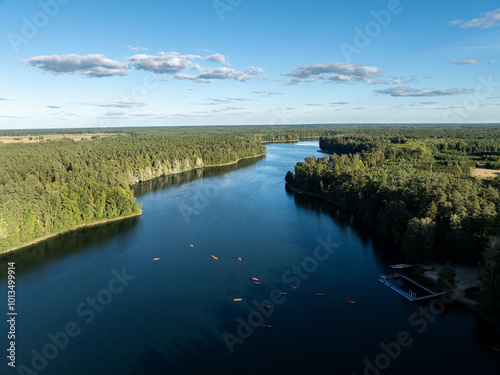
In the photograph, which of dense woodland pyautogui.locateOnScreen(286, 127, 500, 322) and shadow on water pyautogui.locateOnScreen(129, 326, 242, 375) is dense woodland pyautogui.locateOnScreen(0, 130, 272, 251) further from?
dense woodland pyautogui.locateOnScreen(286, 127, 500, 322)

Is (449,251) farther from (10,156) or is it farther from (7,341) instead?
(10,156)

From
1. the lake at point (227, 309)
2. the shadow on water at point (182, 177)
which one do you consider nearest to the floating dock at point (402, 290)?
the lake at point (227, 309)

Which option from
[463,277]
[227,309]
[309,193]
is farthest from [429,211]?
[309,193]

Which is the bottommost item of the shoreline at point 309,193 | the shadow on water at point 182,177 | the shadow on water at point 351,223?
the shadow on water at point 351,223

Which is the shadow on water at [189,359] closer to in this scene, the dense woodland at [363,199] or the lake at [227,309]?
the lake at [227,309]

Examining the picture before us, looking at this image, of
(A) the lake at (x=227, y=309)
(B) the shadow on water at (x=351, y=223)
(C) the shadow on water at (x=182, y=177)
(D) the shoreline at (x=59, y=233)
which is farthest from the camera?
(C) the shadow on water at (x=182, y=177)

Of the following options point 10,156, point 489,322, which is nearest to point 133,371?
point 489,322
